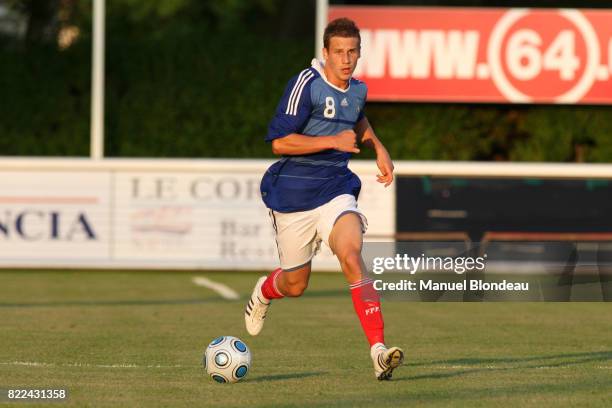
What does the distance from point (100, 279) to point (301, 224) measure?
381 inches

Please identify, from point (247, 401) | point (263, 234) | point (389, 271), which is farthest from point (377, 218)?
point (247, 401)

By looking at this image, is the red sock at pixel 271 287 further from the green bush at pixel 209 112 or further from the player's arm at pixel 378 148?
the green bush at pixel 209 112

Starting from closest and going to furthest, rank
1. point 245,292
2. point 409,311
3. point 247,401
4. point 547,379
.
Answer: point 247,401 < point 547,379 < point 409,311 < point 245,292

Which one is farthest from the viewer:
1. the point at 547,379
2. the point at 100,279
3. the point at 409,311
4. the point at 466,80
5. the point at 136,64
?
the point at 136,64

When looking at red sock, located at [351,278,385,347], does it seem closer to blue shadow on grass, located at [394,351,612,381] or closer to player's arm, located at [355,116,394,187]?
blue shadow on grass, located at [394,351,612,381]

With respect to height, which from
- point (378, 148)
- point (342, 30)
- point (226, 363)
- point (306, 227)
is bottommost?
point (226, 363)

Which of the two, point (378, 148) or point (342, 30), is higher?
point (342, 30)

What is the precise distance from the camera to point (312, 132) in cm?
924

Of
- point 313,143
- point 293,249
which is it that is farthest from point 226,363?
point 313,143

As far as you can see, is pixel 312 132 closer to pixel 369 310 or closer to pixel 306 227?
pixel 306 227

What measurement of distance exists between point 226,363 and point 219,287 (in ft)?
28.9

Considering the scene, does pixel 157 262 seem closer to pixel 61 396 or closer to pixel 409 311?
pixel 409 311

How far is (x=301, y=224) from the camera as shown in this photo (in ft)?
30.8

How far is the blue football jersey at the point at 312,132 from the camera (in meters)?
9.11
